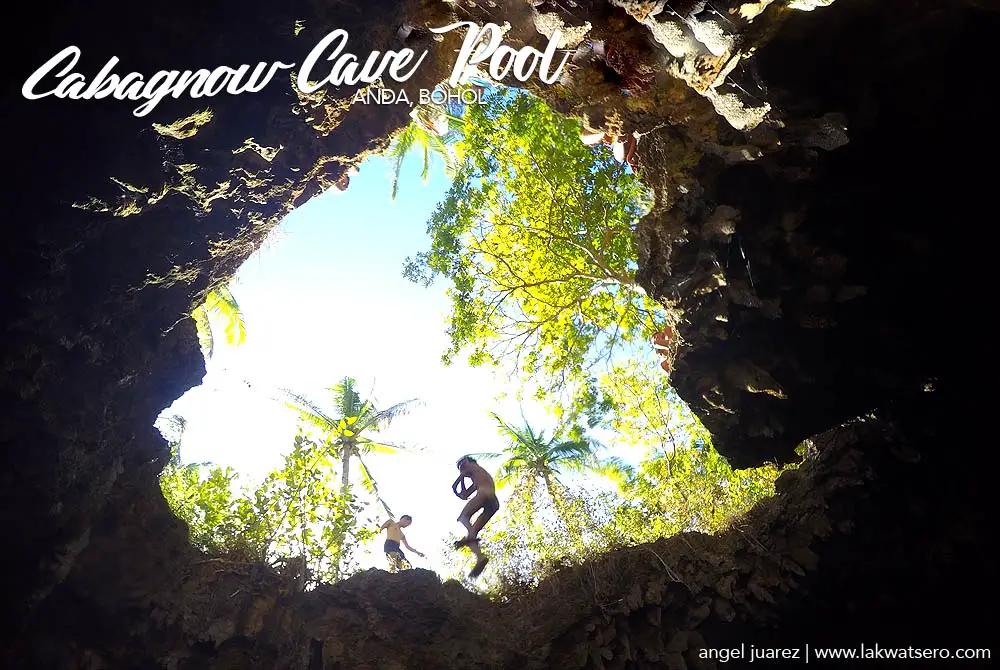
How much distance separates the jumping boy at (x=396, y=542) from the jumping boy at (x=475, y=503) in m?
1.47

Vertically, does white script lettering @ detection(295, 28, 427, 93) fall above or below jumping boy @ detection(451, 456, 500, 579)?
above

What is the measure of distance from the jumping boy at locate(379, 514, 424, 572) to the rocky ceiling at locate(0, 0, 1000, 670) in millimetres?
2697

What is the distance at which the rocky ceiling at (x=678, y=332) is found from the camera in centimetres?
442

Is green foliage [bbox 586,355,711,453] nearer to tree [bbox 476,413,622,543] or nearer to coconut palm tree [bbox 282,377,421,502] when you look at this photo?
tree [bbox 476,413,622,543]

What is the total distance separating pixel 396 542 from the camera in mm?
8750

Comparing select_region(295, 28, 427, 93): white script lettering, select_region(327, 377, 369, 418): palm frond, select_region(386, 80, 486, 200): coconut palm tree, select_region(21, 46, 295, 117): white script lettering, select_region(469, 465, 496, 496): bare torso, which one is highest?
select_region(386, 80, 486, 200): coconut palm tree

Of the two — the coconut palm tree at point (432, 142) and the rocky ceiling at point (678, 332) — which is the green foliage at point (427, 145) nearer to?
the coconut palm tree at point (432, 142)

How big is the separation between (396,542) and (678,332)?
19.3ft

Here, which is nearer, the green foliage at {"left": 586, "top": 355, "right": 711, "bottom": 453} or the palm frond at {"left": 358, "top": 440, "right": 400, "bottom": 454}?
the green foliage at {"left": 586, "top": 355, "right": 711, "bottom": 453}

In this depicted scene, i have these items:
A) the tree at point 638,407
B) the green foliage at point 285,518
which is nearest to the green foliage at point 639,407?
the tree at point 638,407

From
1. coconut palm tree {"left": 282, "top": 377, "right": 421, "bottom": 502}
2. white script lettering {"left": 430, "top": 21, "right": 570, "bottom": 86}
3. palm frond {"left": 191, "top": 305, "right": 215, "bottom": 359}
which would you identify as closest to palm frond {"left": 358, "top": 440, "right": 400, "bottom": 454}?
coconut palm tree {"left": 282, "top": 377, "right": 421, "bottom": 502}

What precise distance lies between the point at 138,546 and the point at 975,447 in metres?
8.73

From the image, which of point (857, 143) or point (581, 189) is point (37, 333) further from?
point (581, 189)

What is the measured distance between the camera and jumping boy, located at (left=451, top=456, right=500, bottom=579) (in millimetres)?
7355
